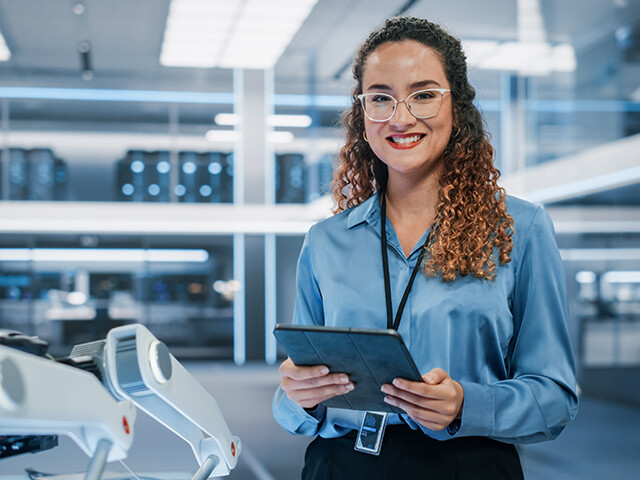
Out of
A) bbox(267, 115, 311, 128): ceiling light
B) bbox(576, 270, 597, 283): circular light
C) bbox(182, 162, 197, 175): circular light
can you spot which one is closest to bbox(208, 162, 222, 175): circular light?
bbox(182, 162, 197, 175): circular light

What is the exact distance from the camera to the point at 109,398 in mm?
1065

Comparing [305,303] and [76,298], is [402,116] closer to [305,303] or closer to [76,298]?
[305,303]

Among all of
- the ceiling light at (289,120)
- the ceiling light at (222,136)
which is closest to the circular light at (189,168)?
the ceiling light at (222,136)

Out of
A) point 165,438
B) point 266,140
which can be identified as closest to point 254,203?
point 266,140

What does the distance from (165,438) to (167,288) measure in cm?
564

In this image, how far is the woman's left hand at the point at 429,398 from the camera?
1063 millimetres

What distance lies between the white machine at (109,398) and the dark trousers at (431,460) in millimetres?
291

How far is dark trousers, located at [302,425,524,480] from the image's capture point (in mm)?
1215

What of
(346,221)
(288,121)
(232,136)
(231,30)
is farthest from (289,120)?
(346,221)

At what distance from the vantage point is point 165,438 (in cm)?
610

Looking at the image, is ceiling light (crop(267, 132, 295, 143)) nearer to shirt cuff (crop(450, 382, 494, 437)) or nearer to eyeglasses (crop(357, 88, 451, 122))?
eyeglasses (crop(357, 88, 451, 122))

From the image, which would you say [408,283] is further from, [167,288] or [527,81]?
[167,288]

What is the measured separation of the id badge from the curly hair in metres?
0.27

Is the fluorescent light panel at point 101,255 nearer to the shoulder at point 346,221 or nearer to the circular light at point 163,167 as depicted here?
the circular light at point 163,167
